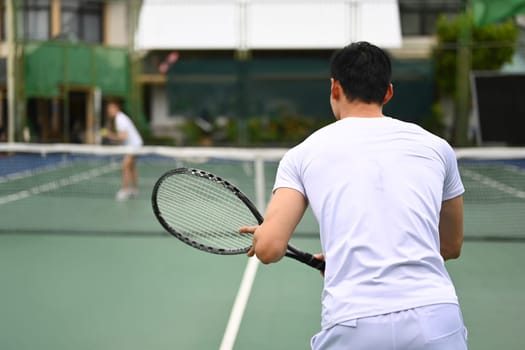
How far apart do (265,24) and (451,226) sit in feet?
61.8

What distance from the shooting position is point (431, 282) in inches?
63.6

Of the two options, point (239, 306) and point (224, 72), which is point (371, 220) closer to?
point (239, 306)

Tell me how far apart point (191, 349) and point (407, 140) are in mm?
2306

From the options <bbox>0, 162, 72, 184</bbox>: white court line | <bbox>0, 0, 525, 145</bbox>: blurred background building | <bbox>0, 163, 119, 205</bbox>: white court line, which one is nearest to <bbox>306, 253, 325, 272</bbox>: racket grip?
<bbox>0, 163, 119, 205</bbox>: white court line

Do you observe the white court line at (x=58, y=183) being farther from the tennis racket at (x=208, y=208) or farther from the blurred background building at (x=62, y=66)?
the tennis racket at (x=208, y=208)

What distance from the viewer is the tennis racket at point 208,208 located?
2104mm

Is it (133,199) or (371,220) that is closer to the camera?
(371,220)

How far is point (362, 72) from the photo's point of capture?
1701 mm

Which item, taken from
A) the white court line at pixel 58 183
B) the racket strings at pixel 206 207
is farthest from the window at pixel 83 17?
the racket strings at pixel 206 207

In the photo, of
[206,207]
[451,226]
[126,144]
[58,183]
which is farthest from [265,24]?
[451,226]

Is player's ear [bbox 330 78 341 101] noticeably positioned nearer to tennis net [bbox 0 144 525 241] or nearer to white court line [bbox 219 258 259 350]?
white court line [bbox 219 258 259 350]

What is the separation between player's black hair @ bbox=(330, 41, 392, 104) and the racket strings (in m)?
0.55

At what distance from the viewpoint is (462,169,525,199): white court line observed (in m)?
10.3

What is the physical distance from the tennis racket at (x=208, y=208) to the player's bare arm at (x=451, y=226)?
303mm
